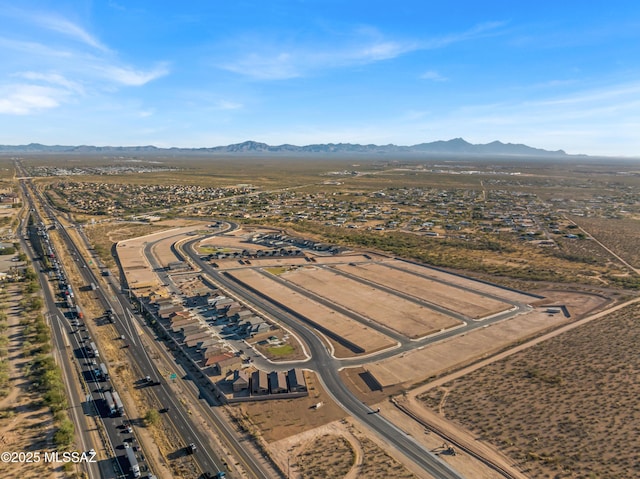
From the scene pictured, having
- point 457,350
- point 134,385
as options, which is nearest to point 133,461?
point 134,385

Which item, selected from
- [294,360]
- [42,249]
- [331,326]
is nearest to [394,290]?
[331,326]

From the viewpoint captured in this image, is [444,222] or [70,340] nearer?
[70,340]

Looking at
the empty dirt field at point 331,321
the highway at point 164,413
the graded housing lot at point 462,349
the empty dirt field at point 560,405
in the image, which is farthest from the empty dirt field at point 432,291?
the highway at point 164,413

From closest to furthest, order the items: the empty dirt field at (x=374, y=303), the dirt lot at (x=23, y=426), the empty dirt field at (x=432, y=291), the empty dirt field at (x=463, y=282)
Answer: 1. the dirt lot at (x=23, y=426)
2. the empty dirt field at (x=374, y=303)
3. the empty dirt field at (x=432, y=291)
4. the empty dirt field at (x=463, y=282)

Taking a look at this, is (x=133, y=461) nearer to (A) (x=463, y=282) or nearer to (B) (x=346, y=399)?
(B) (x=346, y=399)

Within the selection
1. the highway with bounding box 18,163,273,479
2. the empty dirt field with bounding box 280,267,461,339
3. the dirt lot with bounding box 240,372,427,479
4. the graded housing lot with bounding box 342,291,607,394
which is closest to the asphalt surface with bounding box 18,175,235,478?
the highway with bounding box 18,163,273,479

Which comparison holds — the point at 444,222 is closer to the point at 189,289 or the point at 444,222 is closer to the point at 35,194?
the point at 189,289

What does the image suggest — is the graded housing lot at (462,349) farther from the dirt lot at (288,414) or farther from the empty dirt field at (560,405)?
the dirt lot at (288,414)
